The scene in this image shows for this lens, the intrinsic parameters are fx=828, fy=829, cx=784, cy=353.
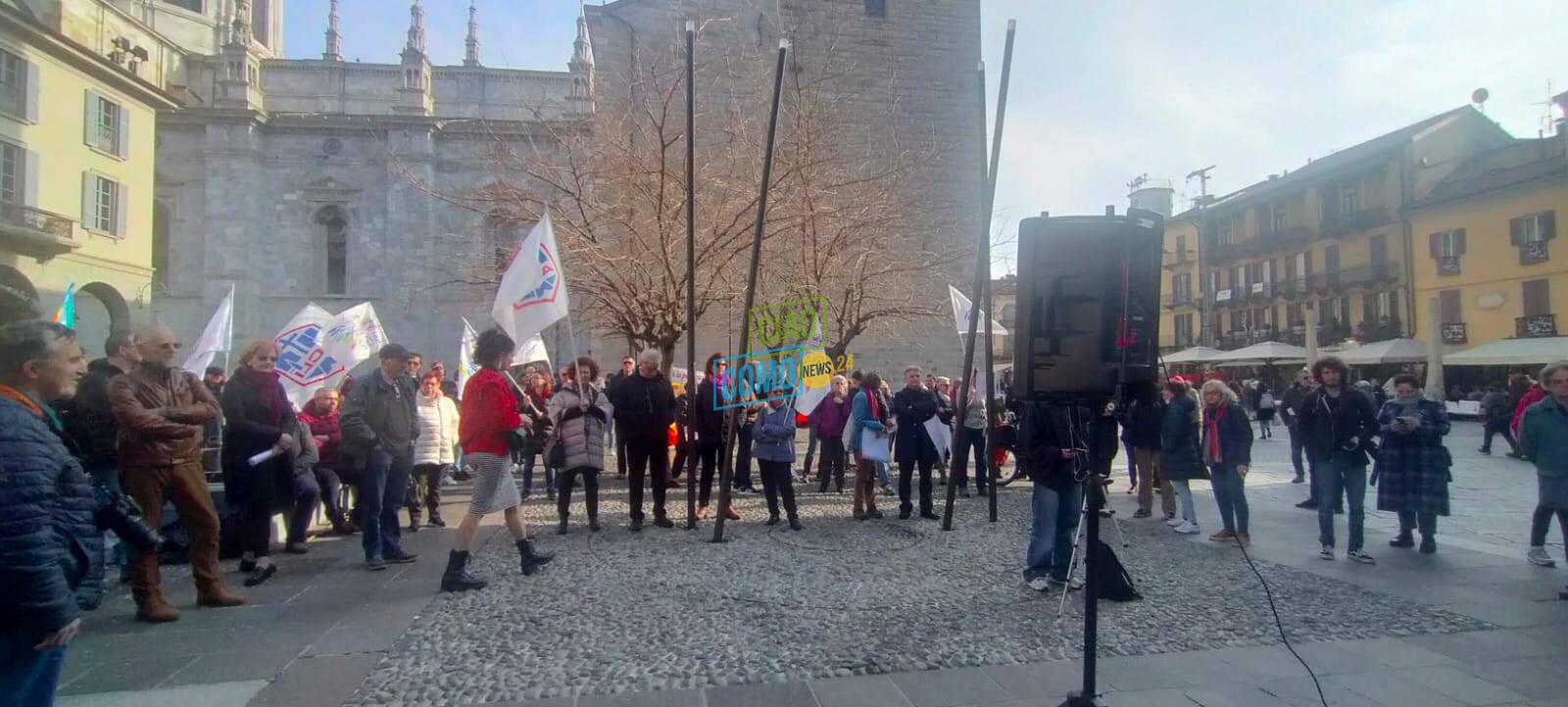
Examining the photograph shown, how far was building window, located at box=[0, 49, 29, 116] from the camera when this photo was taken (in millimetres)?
24984

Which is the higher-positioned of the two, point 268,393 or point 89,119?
point 89,119

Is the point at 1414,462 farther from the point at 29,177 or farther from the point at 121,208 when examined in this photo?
the point at 121,208

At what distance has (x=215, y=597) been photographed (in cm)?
559

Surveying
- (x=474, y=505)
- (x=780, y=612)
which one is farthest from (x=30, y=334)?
(x=780, y=612)

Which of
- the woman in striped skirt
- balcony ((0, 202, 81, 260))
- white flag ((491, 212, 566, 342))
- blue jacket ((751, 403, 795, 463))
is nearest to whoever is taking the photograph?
the woman in striped skirt

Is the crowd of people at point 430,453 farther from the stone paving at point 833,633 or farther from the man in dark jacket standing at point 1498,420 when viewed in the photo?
the man in dark jacket standing at point 1498,420

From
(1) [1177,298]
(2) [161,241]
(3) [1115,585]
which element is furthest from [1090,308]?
(1) [1177,298]

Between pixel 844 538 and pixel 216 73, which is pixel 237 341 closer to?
pixel 216 73

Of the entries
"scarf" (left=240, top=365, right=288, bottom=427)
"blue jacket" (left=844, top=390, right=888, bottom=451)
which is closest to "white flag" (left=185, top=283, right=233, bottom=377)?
"scarf" (left=240, top=365, right=288, bottom=427)

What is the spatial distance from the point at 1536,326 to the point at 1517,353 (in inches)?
260

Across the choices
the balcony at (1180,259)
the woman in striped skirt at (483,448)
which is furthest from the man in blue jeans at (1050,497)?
the balcony at (1180,259)

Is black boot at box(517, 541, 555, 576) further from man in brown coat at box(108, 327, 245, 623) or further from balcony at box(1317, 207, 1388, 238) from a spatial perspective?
balcony at box(1317, 207, 1388, 238)

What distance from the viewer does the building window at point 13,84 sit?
25.0 metres

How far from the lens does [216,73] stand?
42469mm
